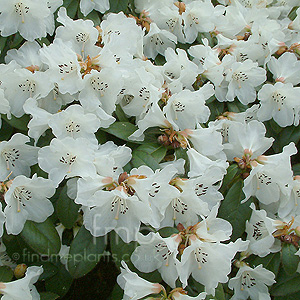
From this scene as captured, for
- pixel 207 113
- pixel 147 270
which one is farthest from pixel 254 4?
pixel 147 270

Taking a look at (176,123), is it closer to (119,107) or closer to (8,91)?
(119,107)

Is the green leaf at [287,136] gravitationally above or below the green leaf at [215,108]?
below

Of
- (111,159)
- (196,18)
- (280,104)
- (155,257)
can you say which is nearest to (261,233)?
(155,257)

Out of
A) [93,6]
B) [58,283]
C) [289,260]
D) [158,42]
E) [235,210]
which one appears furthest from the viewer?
[158,42]

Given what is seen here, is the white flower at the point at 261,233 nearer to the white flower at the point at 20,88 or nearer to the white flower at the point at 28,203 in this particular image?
the white flower at the point at 28,203

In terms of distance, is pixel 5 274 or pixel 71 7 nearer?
pixel 5 274

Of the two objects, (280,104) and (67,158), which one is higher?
(67,158)

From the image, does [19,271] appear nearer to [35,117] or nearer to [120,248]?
[120,248]

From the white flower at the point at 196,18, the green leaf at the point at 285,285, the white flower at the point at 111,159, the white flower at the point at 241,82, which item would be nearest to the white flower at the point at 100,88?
the white flower at the point at 111,159
